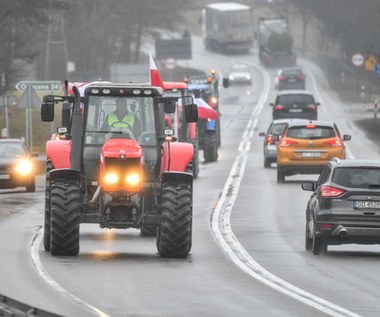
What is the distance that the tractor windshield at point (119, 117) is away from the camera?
22547 millimetres

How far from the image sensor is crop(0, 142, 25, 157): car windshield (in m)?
42.9

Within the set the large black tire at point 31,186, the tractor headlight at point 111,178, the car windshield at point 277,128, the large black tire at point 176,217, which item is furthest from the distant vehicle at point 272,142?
the tractor headlight at point 111,178

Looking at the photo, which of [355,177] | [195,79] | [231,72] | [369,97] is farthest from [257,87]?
[355,177]

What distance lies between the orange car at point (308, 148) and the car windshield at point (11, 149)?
7.08 m

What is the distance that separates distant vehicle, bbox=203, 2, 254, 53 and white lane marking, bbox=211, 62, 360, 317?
70.8 meters

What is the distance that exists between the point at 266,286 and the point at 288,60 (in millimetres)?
109960

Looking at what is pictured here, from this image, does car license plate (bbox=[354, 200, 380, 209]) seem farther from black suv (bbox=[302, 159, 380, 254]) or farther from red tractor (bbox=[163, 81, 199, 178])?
red tractor (bbox=[163, 81, 199, 178])

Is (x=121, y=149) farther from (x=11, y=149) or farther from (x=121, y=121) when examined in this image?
(x=11, y=149)

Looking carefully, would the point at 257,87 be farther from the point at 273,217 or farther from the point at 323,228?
the point at 323,228

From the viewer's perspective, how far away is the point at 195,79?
58.8 m

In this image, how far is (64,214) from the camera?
21469mm

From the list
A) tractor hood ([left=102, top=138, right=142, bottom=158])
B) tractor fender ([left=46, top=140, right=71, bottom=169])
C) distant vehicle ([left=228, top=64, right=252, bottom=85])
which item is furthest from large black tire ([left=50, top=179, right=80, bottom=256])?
distant vehicle ([left=228, top=64, right=252, bottom=85])

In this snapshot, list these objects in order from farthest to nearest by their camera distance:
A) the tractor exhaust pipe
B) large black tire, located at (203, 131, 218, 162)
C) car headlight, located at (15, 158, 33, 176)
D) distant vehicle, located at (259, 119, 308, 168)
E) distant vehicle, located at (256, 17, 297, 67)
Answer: distant vehicle, located at (256, 17, 297, 67) → large black tire, located at (203, 131, 218, 162) → distant vehicle, located at (259, 119, 308, 168) → car headlight, located at (15, 158, 33, 176) → the tractor exhaust pipe

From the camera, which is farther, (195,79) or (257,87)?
(257,87)
